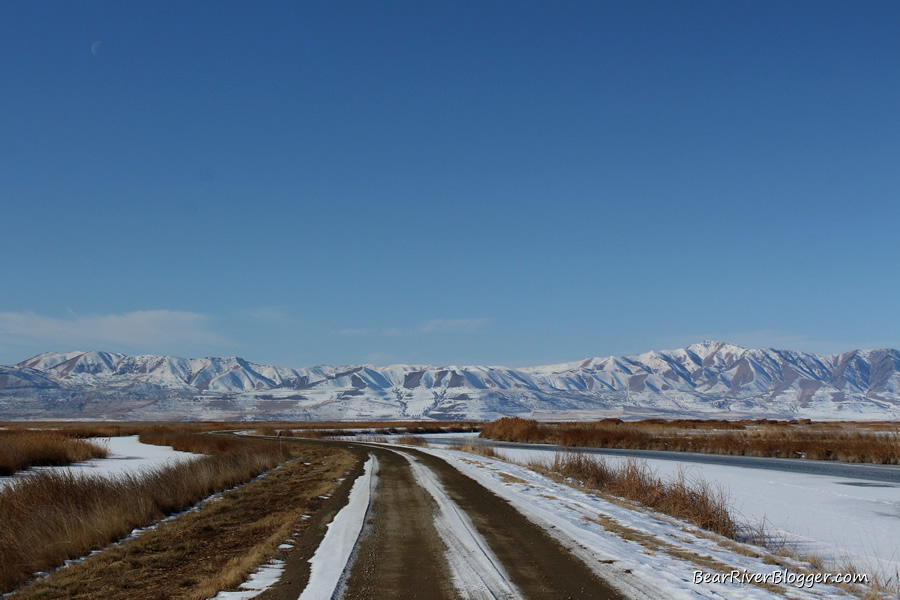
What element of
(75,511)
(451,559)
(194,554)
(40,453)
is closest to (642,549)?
(451,559)

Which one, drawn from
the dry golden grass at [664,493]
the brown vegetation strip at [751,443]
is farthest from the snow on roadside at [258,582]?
the brown vegetation strip at [751,443]

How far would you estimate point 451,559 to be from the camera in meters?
10.4

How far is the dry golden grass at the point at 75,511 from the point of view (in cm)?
1114

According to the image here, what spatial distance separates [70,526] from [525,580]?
9.57 meters

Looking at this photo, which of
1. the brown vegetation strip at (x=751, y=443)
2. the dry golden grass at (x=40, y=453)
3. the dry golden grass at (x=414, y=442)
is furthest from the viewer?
the dry golden grass at (x=414, y=442)

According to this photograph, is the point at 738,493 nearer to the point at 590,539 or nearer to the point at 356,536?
the point at 590,539

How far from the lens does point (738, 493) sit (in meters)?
22.4

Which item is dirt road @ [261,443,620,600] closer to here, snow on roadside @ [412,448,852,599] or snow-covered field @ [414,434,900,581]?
snow on roadside @ [412,448,852,599]

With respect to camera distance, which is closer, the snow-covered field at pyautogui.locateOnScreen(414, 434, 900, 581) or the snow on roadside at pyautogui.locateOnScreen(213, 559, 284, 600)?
the snow on roadside at pyautogui.locateOnScreen(213, 559, 284, 600)

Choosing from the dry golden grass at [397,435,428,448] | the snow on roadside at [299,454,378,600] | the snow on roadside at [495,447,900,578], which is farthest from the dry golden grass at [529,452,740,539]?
the dry golden grass at [397,435,428,448]

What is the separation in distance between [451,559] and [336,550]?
2222 millimetres

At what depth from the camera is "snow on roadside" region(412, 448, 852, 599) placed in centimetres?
878

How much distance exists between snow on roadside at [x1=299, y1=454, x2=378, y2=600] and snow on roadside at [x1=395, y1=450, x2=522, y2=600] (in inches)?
66.6

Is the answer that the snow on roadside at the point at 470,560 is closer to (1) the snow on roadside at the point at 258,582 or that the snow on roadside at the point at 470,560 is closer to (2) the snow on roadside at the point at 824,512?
(1) the snow on roadside at the point at 258,582
